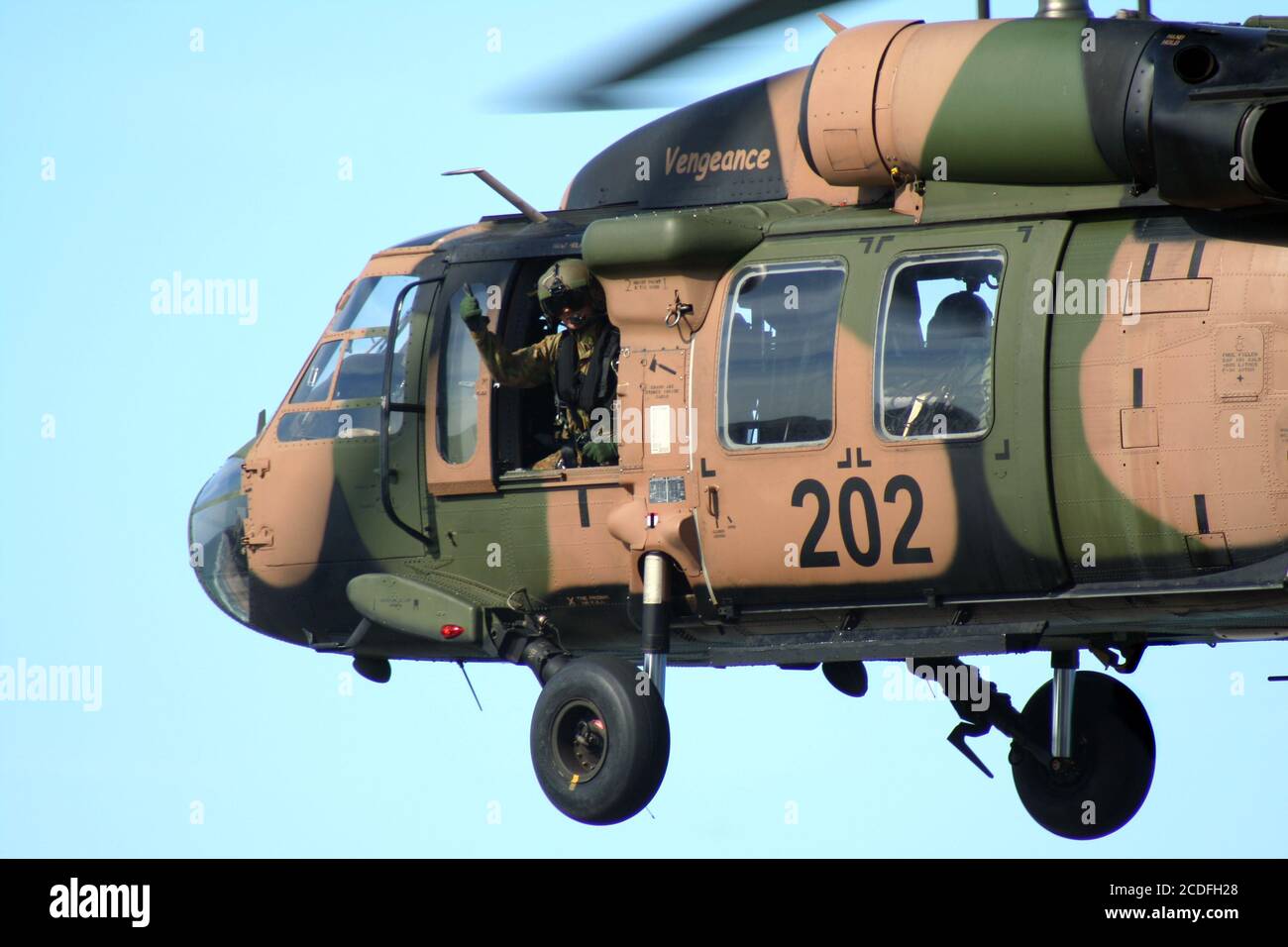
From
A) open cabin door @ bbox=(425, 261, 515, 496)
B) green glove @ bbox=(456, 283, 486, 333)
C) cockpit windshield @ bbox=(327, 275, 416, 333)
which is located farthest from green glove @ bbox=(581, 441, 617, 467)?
cockpit windshield @ bbox=(327, 275, 416, 333)

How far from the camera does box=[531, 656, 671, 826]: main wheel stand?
509 inches

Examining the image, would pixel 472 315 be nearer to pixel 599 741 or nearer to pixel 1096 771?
pixel 599 741

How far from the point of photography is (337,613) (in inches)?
581

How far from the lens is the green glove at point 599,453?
13703mm

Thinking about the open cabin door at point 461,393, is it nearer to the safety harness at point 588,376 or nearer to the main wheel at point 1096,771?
the safety harness at point 588,376

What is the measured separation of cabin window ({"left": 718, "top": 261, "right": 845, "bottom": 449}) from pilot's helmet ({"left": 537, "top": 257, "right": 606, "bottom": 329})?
1.14 metres

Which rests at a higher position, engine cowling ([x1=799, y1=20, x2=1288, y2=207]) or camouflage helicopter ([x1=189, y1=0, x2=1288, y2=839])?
engine cowling ([x1=799, y1=20, x2=1288, y2=207])

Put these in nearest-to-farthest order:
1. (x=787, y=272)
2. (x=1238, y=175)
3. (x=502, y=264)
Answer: (x=1238, y=175) < (x=787, y=272) < (x=502, y=264)

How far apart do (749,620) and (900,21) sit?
139 inches

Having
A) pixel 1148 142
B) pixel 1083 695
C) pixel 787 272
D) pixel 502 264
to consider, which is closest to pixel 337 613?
pixel 502 264

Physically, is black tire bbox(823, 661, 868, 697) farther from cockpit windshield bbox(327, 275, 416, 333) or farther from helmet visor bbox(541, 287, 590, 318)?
cockpit windshield bbox(327, 275, 416, 333)

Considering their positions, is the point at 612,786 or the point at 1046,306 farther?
the point at 612,786

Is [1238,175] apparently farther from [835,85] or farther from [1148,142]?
[835,85]

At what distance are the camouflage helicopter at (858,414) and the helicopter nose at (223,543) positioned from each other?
59 mm
